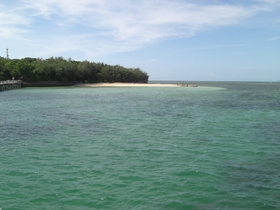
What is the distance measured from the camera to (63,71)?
107m

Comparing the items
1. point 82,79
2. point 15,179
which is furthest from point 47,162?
point 82,79

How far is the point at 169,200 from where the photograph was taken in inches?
361

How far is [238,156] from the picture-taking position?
13891 mm

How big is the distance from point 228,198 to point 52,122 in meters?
17.9

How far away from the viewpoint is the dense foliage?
95250 mm

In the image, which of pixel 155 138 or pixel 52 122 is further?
pixel 52 122

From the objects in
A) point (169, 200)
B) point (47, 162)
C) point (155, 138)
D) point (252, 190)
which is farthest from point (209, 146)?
point (47, 162)

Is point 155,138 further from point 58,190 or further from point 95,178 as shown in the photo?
point 58,190

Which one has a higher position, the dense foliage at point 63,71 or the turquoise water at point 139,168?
the dense foliage at point 63,71

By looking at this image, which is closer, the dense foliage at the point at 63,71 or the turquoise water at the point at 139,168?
the turquoise water at the point at 139,168

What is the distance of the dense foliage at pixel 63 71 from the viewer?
9525 cm

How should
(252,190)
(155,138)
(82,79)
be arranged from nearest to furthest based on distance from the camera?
(252,190) → (155,138) → (82,79)

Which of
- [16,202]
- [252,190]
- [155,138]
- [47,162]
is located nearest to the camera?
[16,202]

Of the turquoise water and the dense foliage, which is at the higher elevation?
the dense foliage
